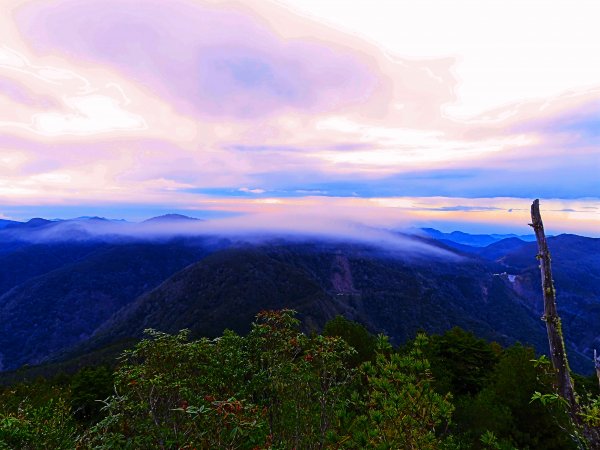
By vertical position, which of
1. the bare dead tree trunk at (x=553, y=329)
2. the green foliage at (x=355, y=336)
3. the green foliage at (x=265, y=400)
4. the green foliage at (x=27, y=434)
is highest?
the bare dead tree trunk at (x=553, y=329)

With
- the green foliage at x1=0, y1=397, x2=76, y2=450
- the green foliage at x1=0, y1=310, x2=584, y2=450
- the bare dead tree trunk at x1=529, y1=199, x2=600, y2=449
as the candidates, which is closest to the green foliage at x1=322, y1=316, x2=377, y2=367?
the green foliage at x1=0, y1=310, x2=584, y2=450

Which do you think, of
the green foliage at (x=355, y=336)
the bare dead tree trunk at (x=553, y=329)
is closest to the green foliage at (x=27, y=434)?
the bare dead tree trunk at (x=553, y=329)

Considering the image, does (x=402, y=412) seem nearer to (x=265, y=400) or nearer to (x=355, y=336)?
(x=265, y=400)

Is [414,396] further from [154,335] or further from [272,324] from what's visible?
[154,335]

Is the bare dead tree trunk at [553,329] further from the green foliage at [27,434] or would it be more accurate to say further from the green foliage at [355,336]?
the green foliage at [355,336]

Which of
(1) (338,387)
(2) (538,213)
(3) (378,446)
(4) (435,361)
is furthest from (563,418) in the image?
(2) (538,213)

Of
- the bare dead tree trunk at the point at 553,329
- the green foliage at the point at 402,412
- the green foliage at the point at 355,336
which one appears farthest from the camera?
the green foliage at the point at 355,336

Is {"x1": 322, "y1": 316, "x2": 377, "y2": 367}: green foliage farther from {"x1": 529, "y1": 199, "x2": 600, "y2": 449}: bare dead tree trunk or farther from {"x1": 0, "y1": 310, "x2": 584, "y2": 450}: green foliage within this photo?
{"x1": 529, "y1": 199, "x2": 600, "y2": 449}: bare dead tree trunk

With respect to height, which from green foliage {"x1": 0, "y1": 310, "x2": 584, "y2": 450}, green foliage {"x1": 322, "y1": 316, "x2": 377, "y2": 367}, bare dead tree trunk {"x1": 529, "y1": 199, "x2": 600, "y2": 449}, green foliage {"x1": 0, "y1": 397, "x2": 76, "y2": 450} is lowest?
green foliage {"x1": 322, "y1": 316, "x2": 377, "y2": 367}
